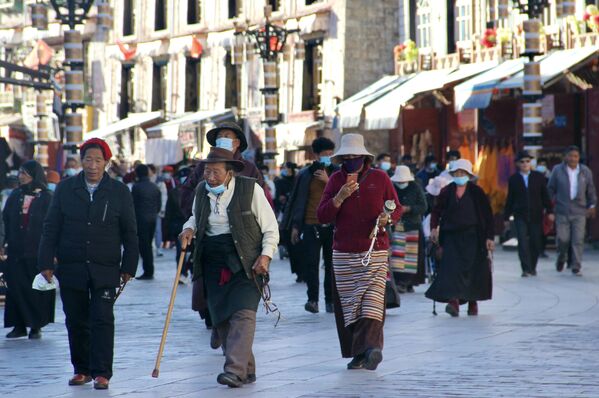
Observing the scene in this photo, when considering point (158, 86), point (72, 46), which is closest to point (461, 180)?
point (72, 46)

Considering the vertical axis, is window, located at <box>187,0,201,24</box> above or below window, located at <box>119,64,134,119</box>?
above

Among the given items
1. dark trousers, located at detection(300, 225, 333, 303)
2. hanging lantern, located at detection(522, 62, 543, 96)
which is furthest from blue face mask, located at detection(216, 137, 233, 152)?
hanging lantern, located at detection(522, 62, 543, 96)

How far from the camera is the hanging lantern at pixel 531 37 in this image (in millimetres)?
29297

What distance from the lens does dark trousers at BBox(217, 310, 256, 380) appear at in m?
10.8

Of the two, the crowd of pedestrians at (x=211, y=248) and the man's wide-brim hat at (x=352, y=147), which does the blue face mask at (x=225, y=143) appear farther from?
the man's wide-brim hat at (x=352, y=147)

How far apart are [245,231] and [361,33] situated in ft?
112

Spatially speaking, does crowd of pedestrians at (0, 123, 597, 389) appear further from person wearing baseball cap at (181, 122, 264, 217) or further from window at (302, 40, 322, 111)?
window at (302, 40, 322, 111)

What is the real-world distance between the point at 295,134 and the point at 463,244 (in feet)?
93.1

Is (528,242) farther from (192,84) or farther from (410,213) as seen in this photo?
(192,84)

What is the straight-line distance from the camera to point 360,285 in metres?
12.2

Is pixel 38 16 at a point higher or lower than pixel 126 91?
higher

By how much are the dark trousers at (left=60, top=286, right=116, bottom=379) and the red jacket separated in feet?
6.55

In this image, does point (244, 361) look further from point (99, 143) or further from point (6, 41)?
point (6, 41)

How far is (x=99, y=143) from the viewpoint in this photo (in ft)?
37.2
